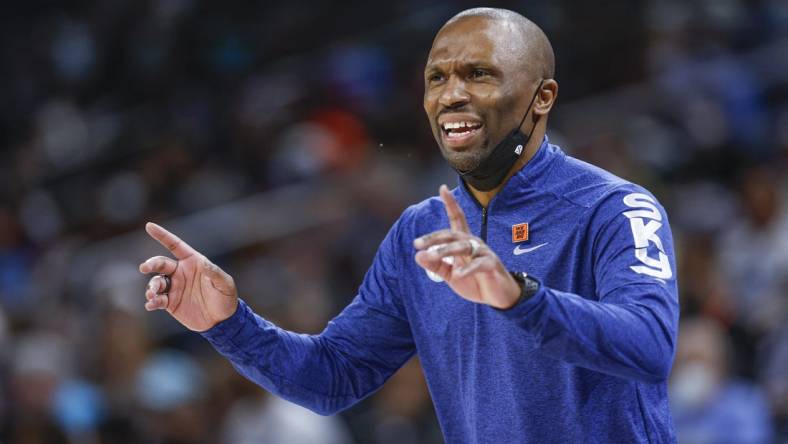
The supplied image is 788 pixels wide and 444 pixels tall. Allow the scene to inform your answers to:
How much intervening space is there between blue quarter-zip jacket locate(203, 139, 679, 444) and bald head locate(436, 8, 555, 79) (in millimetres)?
232

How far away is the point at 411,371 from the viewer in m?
7.11

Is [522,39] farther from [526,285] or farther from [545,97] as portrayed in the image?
[526,285]

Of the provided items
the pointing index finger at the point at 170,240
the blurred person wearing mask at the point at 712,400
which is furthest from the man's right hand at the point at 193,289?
the blurred person wearing mask at the point at 712,400

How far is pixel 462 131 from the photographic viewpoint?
3426mm

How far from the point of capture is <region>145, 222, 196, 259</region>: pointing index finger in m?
3.43

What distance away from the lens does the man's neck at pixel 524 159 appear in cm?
352

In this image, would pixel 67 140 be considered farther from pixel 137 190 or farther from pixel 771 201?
pixel 771 201

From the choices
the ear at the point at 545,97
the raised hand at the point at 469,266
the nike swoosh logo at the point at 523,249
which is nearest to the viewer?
the raised hand at the point at 469,266

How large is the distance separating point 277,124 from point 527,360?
762 cm

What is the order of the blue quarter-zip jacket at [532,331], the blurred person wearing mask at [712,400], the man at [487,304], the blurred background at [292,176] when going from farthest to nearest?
1. the blurred background at [292,176]
2. the blurred person wearing mask at [712,400]
3. the man at [487,304]
4. the blue quarter-zip jacket at [532,331]

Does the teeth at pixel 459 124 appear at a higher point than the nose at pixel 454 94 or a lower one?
lower

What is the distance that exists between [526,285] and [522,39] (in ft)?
2.73

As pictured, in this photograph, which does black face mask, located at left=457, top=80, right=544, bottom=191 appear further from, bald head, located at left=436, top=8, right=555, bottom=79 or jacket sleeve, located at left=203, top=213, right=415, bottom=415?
jacket sleeve, located at left=203, top=213, right=415, bottom=415

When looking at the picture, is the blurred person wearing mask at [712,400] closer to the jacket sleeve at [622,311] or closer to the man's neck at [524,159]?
the man's neck at [524,159]
